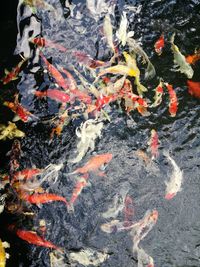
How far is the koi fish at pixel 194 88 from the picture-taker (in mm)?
3548

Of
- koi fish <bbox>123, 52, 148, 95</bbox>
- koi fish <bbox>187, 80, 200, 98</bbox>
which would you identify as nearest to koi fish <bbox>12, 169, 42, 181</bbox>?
koi fish <bbox>123, 52, 148, 95</bbox>

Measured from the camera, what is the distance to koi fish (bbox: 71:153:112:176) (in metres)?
3.29

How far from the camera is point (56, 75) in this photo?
12.2 feet

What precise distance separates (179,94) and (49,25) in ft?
5.12

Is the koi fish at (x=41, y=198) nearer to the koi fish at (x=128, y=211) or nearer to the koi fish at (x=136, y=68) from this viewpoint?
the koi fish at (x=128, y=211)

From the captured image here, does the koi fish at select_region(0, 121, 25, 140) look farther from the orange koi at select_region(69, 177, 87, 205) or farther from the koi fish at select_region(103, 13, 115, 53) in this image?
the koi fish at select_region(103, 13, 115, 53)

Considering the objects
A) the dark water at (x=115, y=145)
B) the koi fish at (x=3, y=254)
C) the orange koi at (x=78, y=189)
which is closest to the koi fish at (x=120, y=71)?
the dark water at (x=115, y=145)

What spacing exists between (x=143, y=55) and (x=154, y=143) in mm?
949

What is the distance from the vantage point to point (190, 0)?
413 cm

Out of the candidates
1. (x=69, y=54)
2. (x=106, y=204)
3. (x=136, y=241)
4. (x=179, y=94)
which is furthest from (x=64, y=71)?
(x=136, y=241)

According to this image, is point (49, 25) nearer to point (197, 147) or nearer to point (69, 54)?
point (69, 54)

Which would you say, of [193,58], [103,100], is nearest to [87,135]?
[103,100]

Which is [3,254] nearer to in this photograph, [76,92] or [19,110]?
[19,110]

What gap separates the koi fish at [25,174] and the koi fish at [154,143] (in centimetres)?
99
